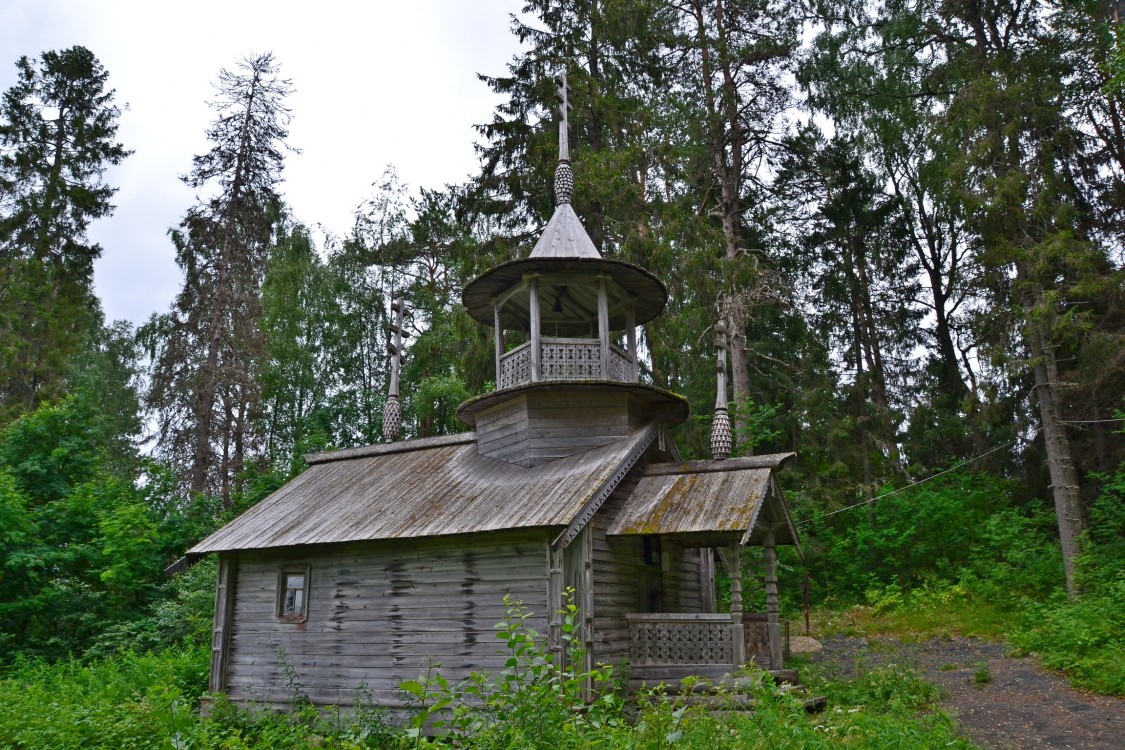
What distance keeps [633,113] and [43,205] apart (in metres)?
22.5

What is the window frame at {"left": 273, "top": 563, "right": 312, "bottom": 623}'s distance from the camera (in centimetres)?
1452

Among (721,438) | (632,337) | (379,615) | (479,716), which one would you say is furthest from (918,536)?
(479,716)

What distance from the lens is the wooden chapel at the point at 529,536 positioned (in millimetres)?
12391

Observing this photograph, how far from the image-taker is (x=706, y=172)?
83.5ft

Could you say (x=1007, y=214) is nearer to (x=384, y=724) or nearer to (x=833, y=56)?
(x=833, y=56)

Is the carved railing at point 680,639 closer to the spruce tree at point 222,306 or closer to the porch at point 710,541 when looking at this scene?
the porch at point 710,541

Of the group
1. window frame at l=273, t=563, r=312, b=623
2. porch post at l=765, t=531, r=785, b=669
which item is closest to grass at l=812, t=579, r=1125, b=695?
porch post at l=765, t=531, r=785, b=669

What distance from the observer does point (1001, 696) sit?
520 inches

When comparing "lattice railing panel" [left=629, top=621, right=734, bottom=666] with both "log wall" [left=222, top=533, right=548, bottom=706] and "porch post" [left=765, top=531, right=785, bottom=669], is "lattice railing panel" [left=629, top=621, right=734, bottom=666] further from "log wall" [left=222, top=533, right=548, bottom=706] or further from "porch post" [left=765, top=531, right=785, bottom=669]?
"log wall" [left=222, top=533, right=548, bottom=706]

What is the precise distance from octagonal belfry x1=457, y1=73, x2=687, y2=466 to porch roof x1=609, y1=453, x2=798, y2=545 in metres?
1.43

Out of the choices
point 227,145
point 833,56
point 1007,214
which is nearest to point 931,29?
point 833,56

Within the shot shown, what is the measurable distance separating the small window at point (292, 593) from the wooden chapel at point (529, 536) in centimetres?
3

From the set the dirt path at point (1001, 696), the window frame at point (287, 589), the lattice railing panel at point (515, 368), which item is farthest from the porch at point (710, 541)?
the window frame at point (287, 589)

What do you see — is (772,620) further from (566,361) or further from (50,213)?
(50,213)
